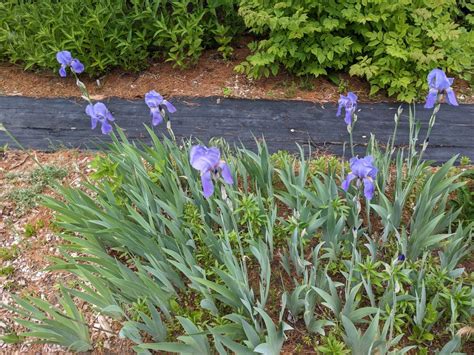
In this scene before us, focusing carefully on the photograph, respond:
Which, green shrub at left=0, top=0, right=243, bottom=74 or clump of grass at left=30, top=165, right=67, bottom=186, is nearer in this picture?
clump of grass at left=30, top=165, right=67, bottom=186

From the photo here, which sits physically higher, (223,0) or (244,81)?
(223,0)

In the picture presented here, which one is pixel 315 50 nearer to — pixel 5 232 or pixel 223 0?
pixel 223 0

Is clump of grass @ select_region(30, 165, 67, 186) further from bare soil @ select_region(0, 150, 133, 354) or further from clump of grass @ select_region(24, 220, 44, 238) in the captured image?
clump of grass @ select_region(24, 220, 44, 238)

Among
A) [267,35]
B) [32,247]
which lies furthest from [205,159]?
[267,35]

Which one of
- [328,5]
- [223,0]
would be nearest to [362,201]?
[328,5]

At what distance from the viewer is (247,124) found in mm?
3836

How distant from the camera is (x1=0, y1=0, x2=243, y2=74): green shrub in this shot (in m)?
4.27

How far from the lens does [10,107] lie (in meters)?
4.21

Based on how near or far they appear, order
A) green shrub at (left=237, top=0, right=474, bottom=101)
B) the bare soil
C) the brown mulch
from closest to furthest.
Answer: the bare soil → green shrub at (left=237, top=0, right=474, bottom=101) → the brown mulch

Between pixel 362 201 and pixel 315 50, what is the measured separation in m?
1.85

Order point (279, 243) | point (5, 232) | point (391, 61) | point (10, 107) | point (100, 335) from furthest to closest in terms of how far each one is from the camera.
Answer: point (10, 107) → point (391, 61) → point (5, 232) → point (279, 243) → point (100, 335)

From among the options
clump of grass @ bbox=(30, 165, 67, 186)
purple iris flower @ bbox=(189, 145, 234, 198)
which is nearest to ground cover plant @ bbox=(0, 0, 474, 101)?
clump of grass @ bbox=(30, 165, 67, 186)

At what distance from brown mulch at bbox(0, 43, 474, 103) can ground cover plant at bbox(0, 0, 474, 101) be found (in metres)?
0.10

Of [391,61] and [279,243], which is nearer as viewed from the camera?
[279,243]
